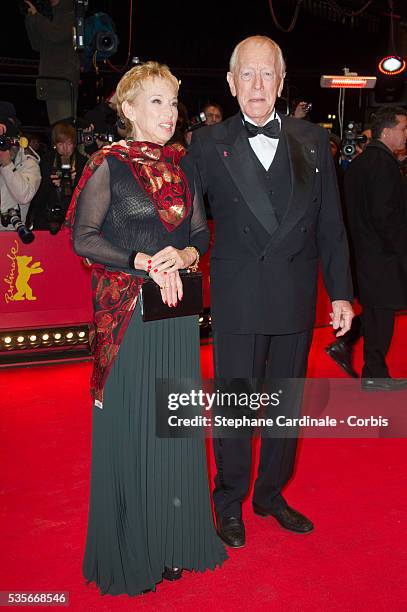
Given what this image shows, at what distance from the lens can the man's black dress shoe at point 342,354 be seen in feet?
16.1

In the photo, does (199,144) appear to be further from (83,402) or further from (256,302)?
(83,402)

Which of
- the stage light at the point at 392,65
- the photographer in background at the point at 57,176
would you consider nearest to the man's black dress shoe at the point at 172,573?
the photographer in background at the point at 57,176

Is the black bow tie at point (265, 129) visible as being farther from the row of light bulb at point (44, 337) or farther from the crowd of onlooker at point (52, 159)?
the row of light bulb at point (44, 337)

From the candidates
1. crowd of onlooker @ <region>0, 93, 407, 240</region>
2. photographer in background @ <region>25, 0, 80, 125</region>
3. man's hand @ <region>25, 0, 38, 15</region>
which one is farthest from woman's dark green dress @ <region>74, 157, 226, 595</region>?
man's hand @ <region>25, 0, 38, 15</region>

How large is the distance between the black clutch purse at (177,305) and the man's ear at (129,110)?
517mm

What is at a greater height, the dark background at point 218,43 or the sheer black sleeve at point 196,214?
the dark background at point 218,43

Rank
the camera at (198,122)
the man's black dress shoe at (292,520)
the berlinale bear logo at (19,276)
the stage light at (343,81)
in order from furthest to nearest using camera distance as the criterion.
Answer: the stage light at (343,81)
the camera at (198,122)
the berlinale bear logo at (19,276)
the man's black dress shoe at (292,520)

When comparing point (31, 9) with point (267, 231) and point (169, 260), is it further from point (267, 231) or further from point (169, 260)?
point (169, 260)

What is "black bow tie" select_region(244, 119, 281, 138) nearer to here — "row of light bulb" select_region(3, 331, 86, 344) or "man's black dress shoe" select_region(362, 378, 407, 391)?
"man's black dress shoe" select_region(362, 378, 407, 391)

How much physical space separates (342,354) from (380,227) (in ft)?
3.06

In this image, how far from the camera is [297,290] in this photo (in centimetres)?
271

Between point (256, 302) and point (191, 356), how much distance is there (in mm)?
430

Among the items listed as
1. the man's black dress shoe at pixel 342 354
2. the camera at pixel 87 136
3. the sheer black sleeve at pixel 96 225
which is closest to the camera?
the sheer black sleeve at pixel 96 225

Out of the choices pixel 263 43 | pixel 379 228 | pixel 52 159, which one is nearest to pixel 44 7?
pixel 52 159
